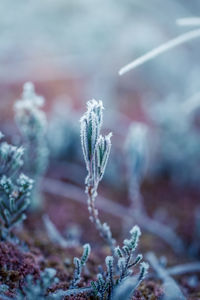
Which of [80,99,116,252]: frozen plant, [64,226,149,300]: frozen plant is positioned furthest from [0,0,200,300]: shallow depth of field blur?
[80,99,116,252]: frozen plant

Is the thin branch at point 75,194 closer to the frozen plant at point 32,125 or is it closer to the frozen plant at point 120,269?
the frozen plant at point 32,125

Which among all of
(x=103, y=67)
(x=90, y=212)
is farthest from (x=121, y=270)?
(x=103, y=67)

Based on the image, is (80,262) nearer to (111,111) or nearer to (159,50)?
(159,50)

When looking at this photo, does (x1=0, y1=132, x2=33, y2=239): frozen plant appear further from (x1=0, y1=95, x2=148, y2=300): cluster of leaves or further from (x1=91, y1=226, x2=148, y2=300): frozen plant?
(x1=91, y1=226, x2=148, y2=300): frozen plant

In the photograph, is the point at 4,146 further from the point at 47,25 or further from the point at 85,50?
the point at 47,25

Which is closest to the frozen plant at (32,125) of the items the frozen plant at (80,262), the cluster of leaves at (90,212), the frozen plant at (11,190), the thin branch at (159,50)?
the cluster of leaves at (90,212)

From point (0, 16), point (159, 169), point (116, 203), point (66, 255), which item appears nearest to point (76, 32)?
point (0, 16)
